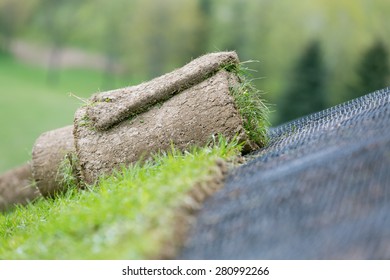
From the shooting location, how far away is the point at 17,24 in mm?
47594

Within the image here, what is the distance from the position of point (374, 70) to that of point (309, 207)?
26535mm

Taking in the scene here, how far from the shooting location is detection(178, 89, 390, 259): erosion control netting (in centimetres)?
387

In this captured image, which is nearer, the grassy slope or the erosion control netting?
the erosion control netting

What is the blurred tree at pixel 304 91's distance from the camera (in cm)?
3038

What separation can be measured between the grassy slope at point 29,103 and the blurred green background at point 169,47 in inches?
2.5

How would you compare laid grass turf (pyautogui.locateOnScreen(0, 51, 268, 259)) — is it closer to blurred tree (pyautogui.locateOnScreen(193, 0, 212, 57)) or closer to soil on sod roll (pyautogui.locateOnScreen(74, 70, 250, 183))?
soil on sod roll (pyautogui.locateOnScreen(74, 70, 250, 183))

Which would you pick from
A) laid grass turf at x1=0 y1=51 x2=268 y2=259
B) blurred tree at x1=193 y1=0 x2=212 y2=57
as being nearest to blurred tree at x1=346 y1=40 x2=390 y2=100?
blurred tree at x1=193 y1=0 x2=212 y2=57

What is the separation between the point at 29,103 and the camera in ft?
119

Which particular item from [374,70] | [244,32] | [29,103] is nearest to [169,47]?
[244,32]

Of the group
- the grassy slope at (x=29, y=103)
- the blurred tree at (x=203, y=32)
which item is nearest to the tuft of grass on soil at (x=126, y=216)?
the grassy slope at (x=29, y=103)

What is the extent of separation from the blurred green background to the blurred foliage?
58 mm
